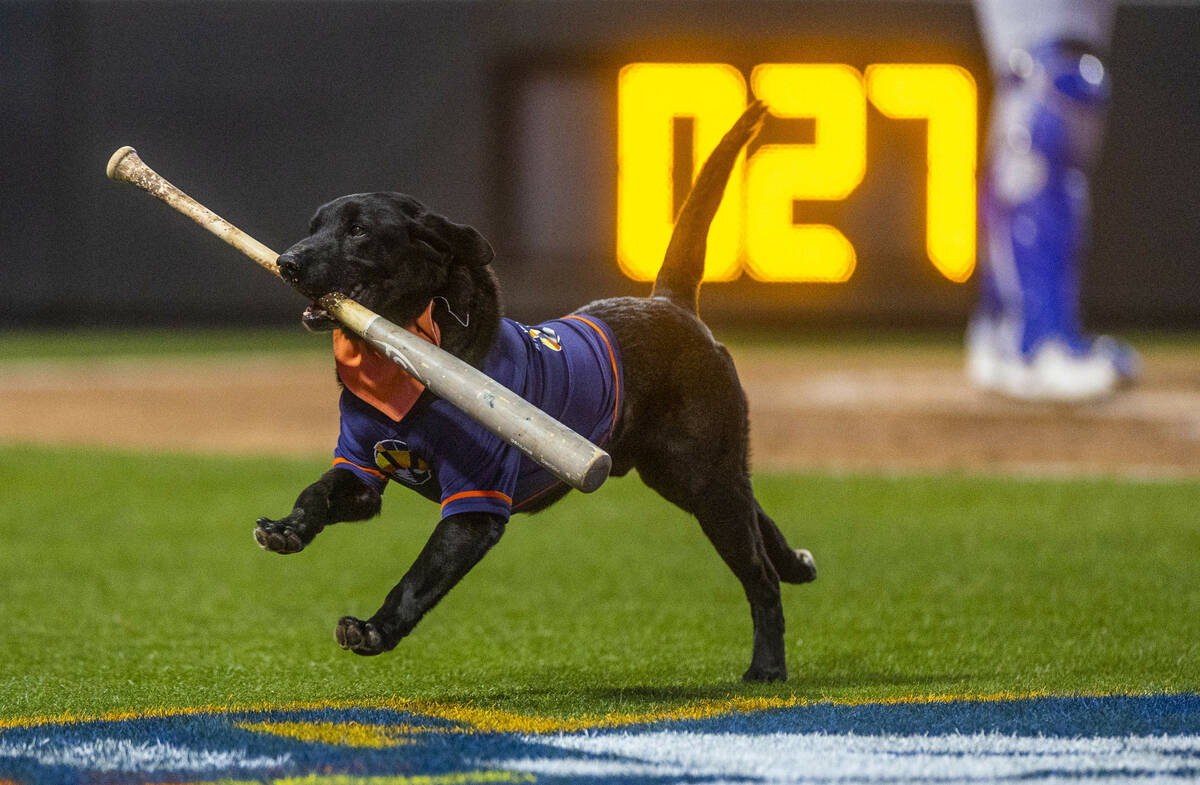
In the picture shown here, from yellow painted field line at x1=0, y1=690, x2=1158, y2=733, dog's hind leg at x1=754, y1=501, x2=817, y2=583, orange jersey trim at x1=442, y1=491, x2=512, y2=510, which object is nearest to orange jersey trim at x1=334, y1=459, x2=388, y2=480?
orange jersey trim at x1=442, y1=491, x2=512, y2=510

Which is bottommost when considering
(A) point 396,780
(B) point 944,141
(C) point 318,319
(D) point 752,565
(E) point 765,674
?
(B) point 944,141

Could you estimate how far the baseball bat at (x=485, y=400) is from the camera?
3.18m

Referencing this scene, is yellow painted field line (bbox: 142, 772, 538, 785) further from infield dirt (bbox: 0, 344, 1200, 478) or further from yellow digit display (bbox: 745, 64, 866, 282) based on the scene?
yellow digit display (bbox: 745, 64, 866, 282)

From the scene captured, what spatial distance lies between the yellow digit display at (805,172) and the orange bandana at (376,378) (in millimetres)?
14519

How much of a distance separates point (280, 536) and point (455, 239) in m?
0.73

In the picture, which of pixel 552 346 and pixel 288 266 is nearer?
pixel 288 266

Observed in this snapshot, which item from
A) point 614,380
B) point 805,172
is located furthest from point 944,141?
point 614,380

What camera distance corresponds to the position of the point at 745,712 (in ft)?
12.2

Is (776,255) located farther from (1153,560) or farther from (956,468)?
(1153,560)

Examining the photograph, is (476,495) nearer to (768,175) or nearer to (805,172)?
(768,175)

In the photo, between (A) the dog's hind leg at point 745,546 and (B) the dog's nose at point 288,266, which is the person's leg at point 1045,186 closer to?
(A) the dog's hind leg at point 745,546

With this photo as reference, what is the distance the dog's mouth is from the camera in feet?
10.9

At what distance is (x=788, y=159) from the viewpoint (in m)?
17.8

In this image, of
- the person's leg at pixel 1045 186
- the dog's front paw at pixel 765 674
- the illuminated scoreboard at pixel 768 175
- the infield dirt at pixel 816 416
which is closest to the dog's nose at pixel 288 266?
the dog's front paw at pixel 765 674
